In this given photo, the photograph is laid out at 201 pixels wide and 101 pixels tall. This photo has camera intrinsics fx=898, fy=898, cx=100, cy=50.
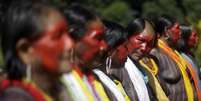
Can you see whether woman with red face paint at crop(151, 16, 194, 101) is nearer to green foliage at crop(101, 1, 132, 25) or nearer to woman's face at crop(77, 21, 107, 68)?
woman's face at crop(77, 21, 107, 68)

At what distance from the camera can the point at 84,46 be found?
217 inches

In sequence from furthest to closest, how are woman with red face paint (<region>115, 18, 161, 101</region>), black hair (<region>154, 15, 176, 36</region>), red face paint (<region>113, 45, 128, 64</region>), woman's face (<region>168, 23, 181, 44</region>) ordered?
woman's face (<region>168, 23, 181, 44</region>) < black hair (<region>154, 15, 176, 36</region>) < woman with red face paint (<region>115, 18, 161, 101</region>) < red face paint (<region>113, 45, 128, 64</region>)

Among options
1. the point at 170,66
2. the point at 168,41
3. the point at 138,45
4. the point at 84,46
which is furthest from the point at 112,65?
the point at 168,41

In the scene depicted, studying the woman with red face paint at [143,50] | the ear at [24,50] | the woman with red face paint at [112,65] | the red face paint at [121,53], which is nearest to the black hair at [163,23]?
the woman with red face paint at [143,50]

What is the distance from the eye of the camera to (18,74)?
4156mm

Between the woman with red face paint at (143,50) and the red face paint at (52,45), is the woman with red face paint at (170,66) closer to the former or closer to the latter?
the woman with red face paint at (143,50)

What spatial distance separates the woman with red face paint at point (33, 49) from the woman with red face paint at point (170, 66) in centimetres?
456

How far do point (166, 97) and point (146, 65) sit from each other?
0.36 m

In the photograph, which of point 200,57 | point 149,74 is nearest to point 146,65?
point 149,74

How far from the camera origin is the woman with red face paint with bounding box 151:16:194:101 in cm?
890

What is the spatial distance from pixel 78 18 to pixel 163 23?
4028 mm

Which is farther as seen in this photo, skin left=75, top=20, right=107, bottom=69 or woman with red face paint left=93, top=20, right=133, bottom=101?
woman with red face paint left=93, top=20, right=133, bottom=101

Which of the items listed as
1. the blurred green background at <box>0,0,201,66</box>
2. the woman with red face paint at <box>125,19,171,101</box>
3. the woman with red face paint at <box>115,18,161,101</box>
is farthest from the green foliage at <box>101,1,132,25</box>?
the woman with red face paint at <box>115,18,161,101</box>

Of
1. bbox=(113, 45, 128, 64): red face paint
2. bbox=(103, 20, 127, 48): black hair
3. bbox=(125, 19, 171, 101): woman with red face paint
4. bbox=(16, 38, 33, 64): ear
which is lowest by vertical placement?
bbox=(125, 19, 171, 101): woman with red face paint
